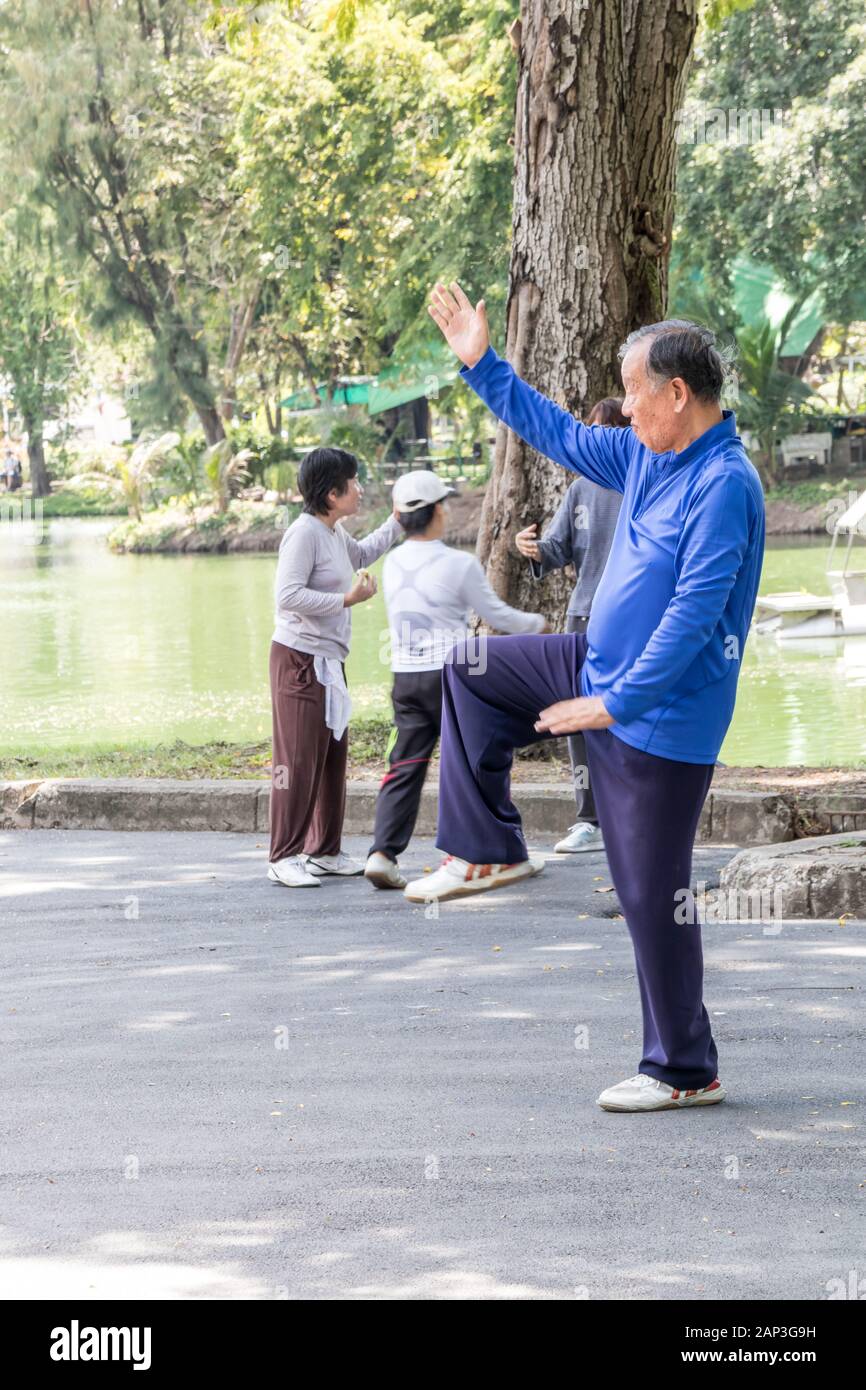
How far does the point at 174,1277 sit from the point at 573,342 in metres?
7.11

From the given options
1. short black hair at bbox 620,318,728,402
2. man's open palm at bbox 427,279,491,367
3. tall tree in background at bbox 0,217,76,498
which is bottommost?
short black hair at bbox 620,318,728,402

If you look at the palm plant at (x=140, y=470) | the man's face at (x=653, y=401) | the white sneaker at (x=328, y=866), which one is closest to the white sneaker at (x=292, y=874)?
the white sneaker at (x=328, y=866)

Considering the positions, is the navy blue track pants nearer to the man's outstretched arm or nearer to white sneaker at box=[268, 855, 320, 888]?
the man's outstretched arm

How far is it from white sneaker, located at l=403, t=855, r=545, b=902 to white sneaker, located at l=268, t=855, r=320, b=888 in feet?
2.38

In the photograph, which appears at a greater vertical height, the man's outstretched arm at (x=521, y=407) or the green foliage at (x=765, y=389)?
the green foliage at (x=765, y=389)

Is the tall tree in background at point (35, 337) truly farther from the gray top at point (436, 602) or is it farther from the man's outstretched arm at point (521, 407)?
the man's outstretched arm at point (521, 407)

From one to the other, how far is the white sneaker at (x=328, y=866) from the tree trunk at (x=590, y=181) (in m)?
3.29

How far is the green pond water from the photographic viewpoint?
14531 mm

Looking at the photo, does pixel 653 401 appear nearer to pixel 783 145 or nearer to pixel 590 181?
pixel 590 181

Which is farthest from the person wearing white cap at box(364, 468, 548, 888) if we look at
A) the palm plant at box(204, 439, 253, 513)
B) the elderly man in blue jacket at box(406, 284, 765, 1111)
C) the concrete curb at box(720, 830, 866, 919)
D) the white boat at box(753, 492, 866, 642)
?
the palm plant at box(204, 439, 253, 513)

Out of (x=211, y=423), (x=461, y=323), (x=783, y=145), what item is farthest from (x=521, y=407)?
(x=211, y=423)

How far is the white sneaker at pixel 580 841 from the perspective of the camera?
8008 millimetres

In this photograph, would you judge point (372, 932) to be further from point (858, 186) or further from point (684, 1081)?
point (858, 186)

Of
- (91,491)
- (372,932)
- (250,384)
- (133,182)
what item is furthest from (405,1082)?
(91,491)
